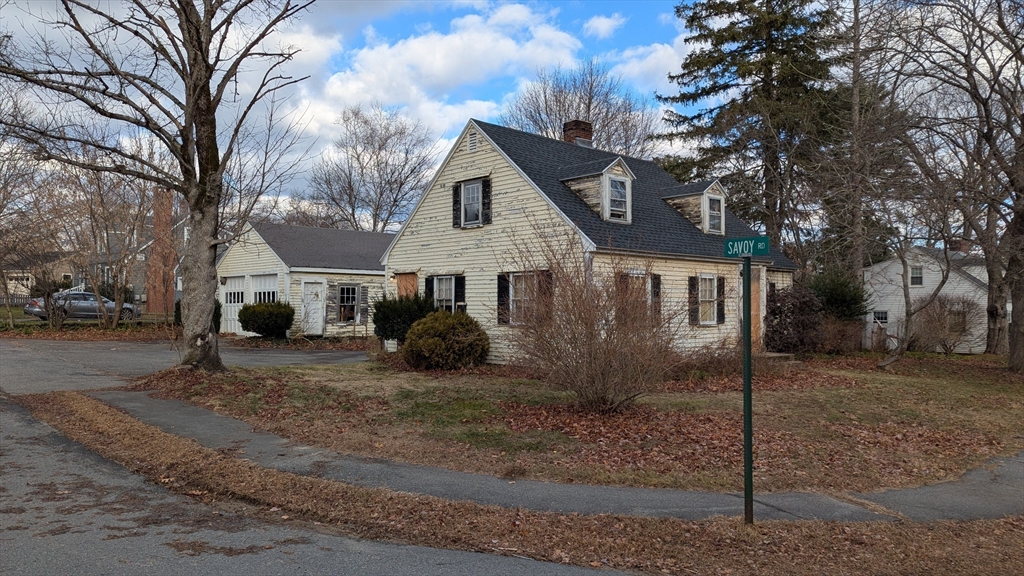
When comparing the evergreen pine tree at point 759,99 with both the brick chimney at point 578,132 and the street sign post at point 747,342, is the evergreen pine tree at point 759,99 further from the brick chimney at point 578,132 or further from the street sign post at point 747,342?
the street sign post at point 747,342

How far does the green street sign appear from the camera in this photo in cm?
559

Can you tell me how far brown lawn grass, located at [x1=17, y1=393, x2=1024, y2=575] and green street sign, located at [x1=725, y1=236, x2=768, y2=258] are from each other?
7.50 feet

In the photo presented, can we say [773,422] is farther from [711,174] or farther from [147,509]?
[711,174]

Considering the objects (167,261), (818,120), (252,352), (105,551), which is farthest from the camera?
(167,261)

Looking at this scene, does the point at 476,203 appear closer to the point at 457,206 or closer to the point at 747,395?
the point at 457,206

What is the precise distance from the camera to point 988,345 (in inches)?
1042

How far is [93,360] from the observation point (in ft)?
61.3

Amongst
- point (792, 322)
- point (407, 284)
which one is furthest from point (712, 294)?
point (407, 284)

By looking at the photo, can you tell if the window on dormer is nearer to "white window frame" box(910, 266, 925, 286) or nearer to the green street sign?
the green street sign

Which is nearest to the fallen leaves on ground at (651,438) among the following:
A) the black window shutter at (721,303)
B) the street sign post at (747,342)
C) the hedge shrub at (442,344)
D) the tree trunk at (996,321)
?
the street sign post at (747,342)

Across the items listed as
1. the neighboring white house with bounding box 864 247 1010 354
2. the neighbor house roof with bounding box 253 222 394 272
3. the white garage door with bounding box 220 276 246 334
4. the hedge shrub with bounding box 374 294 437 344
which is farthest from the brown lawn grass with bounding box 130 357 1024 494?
the white garage door with bounding box 220 276 246 334

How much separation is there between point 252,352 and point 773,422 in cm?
1717

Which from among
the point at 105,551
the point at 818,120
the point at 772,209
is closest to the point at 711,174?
the point at 772,209

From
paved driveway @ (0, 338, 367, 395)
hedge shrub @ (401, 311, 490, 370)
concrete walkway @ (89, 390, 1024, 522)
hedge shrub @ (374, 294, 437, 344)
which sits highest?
hedge shrub @ (374, 294, 437, 344)
